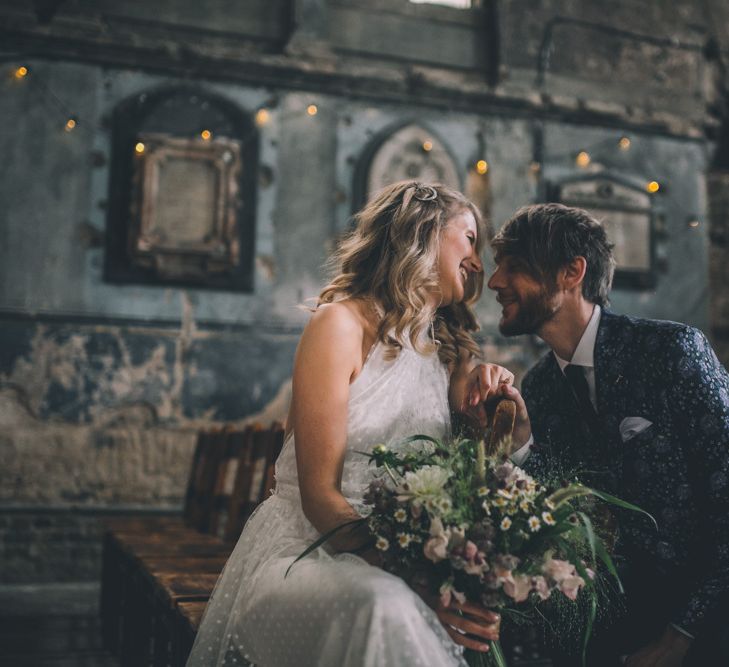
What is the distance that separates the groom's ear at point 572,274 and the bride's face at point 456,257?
0.45 metres

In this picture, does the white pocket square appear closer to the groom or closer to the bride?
the groom

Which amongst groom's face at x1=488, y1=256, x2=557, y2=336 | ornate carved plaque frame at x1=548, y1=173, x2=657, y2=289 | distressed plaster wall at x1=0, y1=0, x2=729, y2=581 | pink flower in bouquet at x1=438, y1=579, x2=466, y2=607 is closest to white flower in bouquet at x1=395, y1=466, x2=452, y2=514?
pink flower in bouquet at x1=438, y1=579, x2=466, y2=607

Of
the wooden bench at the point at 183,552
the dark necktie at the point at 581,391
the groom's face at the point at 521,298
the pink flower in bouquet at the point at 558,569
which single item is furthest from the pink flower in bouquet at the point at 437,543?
the groom's face at the point at 521,298

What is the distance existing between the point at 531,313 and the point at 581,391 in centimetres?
34

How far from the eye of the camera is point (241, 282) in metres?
6.40

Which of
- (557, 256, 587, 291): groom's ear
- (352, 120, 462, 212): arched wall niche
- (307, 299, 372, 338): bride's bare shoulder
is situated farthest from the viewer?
(352, 120, 462, 212): arched wall niche

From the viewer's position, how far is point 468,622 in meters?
1.74

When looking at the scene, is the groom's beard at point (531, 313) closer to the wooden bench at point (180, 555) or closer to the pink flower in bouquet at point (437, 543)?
the wooden bench at point (180, 555)

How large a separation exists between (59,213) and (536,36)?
462cm

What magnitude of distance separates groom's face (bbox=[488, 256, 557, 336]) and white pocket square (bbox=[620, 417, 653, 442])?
0.50 metres

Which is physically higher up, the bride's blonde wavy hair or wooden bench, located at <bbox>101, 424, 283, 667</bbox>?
the bride's blonde wavy hair

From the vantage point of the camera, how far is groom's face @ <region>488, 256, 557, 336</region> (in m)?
2.87

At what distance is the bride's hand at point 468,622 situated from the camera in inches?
68.3

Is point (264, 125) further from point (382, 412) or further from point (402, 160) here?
point (382, 412)
